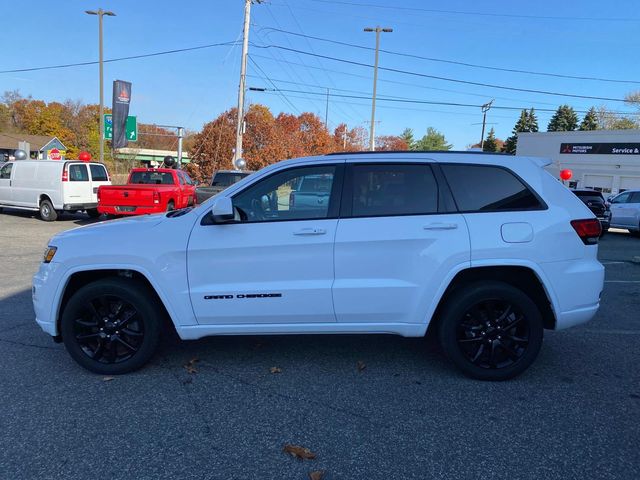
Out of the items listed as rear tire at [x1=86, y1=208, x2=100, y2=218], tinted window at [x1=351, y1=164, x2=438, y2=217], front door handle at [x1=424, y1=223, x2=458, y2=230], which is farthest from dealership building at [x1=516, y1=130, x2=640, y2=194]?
front door handle at [x1=424, y1=223, x2=458, y2=230]

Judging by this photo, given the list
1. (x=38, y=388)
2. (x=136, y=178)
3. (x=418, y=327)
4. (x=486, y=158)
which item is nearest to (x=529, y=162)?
(x=486, y=158)

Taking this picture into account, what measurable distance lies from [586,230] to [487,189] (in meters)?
0.86

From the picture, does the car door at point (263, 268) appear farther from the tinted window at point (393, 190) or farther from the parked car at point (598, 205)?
the parked car at point (598, 205)

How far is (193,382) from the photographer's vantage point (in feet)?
12.8

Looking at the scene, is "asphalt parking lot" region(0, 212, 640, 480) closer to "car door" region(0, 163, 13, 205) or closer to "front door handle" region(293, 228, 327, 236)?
"front door handle" region(293, 228, 327, 236)

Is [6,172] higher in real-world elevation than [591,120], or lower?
lower

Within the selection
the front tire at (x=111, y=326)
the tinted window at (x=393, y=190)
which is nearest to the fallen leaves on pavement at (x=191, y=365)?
the front tire at (x=111, y=326)

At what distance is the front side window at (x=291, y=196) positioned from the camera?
12.8 ft

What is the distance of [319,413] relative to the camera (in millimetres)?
3422

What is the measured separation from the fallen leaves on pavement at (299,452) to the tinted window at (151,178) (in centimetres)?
1369

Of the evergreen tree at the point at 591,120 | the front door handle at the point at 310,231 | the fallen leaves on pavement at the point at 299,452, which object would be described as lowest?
the fallen leaves on pavement at the point at 299,452

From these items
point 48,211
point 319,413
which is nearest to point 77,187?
point 48,211

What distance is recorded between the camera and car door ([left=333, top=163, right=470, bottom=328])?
3.79m

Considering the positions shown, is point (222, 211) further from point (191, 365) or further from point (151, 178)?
point (151, 178)
